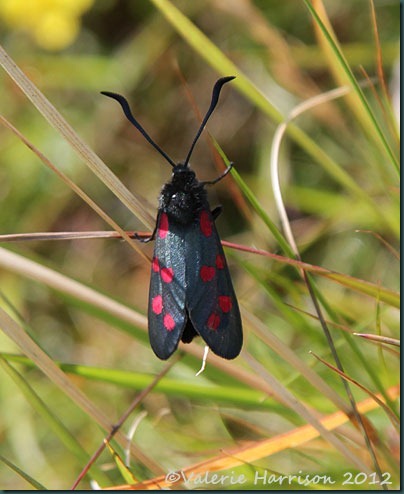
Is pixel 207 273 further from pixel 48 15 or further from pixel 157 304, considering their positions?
pixel 48 15

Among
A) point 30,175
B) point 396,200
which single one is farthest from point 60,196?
point 396,200

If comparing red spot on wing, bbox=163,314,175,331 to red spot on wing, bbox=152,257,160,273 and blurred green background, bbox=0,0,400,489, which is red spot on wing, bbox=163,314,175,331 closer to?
red spot on wing, bbox=152,257,160,273

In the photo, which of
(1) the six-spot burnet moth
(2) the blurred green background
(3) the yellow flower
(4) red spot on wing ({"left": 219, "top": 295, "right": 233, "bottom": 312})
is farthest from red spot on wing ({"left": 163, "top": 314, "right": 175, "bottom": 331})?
(3) the yellow flower

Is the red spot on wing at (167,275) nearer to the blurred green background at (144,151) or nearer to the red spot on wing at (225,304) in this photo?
the red spot on wing at (225,304)

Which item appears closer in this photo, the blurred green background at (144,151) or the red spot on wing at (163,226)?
the red spot on wing at (163,226)

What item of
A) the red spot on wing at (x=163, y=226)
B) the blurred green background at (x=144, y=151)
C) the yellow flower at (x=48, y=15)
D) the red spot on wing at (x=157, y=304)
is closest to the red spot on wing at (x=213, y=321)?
the red spot on wing at (x=157, y=304)

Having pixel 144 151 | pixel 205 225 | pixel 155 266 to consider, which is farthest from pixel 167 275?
pixel 144 151
